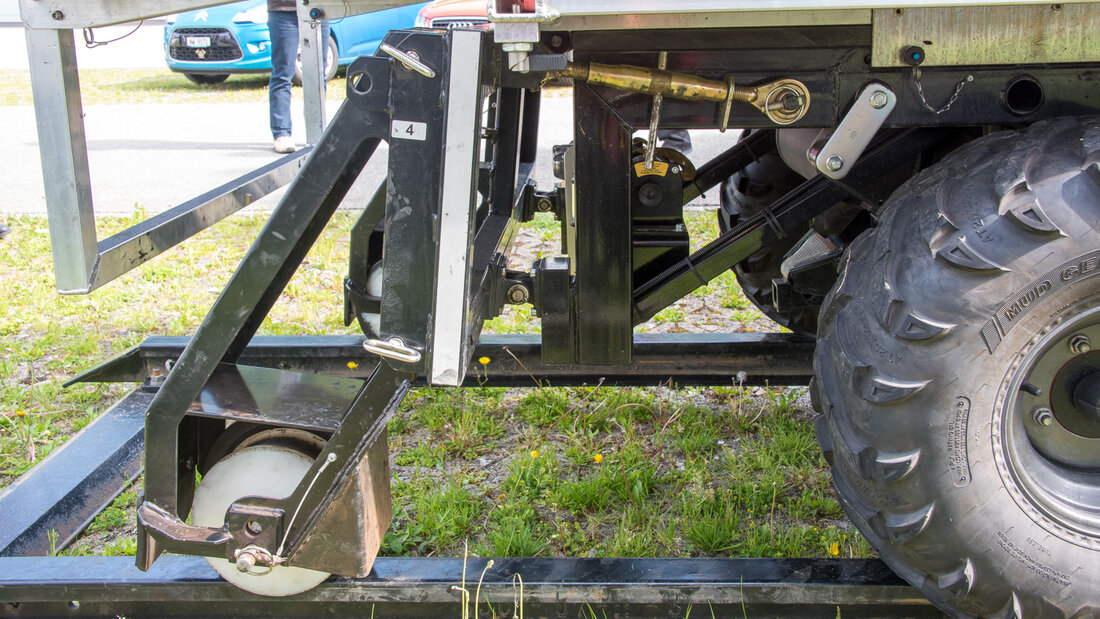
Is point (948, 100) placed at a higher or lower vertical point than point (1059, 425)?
higher

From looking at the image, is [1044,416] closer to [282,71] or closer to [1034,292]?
[1034,292]

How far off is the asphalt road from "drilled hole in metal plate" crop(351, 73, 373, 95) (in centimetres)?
450

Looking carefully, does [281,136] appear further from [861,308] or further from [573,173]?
[861,308]

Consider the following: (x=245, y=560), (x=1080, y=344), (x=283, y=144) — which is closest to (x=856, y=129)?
(x=1080, y=344)

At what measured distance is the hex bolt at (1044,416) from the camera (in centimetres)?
193

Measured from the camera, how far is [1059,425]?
197 cm

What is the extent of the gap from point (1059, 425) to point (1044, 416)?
0.07m

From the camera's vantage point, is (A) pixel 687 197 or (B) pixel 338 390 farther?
(A) pixel 687 197

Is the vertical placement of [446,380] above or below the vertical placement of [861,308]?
below

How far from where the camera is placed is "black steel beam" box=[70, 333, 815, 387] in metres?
3.03

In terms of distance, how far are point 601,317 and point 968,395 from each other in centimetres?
95

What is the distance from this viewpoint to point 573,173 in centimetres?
246

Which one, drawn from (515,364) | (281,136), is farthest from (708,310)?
(281,136)

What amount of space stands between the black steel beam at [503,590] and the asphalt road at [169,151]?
425 centimetres
